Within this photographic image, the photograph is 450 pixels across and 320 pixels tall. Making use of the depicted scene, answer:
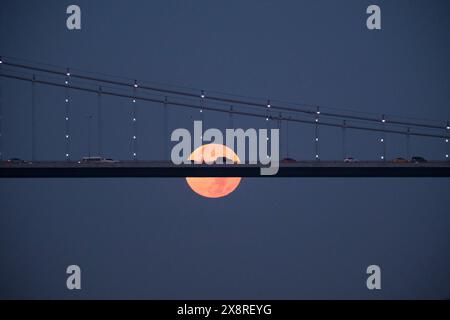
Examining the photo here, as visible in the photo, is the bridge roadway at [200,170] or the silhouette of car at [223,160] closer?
the bridge roadway at [200,170]

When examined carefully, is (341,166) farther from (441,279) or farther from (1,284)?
(1,284)

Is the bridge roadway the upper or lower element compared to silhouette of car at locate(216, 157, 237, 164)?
lower

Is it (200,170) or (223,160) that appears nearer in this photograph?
(200,170)

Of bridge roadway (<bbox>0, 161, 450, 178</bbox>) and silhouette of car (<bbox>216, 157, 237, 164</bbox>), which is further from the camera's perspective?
silhouette of car (<bbox>216, 157, 237, 164</bbox>)

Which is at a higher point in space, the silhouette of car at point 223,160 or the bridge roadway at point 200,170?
the silhouette of car at point 223,160

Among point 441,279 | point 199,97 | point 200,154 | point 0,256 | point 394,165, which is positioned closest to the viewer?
point 394,165

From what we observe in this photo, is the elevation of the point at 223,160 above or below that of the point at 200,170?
above
